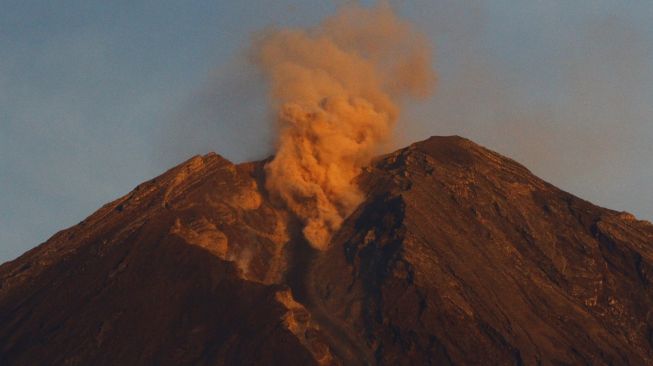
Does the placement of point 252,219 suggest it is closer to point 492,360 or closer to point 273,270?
point 273,270

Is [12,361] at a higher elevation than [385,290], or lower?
lower

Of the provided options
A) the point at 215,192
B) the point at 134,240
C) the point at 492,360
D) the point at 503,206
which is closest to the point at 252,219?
the point at 215,192

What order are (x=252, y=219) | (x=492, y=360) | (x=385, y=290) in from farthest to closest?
(x=252, y=219) → (x=385, y=290) → (x=492, y=360)

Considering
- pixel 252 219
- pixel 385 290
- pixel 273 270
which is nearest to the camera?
pixel 385 290

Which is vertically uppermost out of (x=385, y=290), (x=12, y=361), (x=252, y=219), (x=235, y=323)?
(x=252, y=219)

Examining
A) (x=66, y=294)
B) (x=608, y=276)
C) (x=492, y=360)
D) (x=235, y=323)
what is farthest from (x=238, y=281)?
(x=608, y=276)

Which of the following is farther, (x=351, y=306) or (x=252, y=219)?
(x=252, y=219)

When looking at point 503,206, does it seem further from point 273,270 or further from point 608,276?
point 273,270
